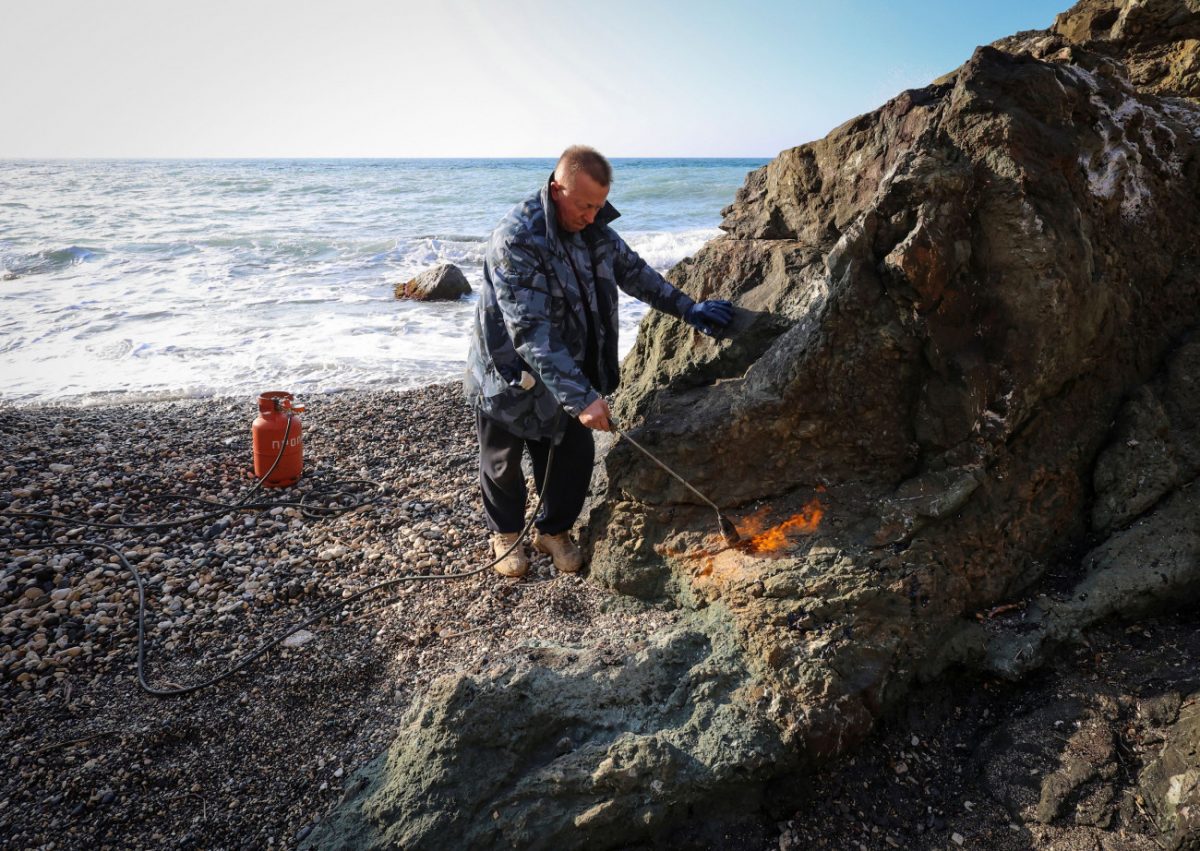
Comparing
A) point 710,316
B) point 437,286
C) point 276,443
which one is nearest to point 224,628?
point 276,443

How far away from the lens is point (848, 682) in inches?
105

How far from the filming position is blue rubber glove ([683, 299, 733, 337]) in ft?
11.9

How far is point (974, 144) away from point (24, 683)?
4781 millimetres

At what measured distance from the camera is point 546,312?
129 inches

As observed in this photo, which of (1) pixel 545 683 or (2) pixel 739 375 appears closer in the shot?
(1) pixel 545 683

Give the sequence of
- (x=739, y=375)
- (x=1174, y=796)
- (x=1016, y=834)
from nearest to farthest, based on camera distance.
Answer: (x=1174, y=796) → (x=1016, y=834) → (x=739, y=375)

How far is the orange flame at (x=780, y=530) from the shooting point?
124 inches

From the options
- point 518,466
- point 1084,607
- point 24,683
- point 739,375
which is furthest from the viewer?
point 518,466

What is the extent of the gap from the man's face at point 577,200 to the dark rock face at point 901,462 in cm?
94

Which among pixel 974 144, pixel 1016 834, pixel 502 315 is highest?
pixel 974 144

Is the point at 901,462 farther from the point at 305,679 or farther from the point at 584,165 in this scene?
the point at 305,679

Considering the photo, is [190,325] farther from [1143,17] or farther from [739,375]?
[1143,17]

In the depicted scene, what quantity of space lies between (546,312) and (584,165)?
0.65 meters

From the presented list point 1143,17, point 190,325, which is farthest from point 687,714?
point 190,325
